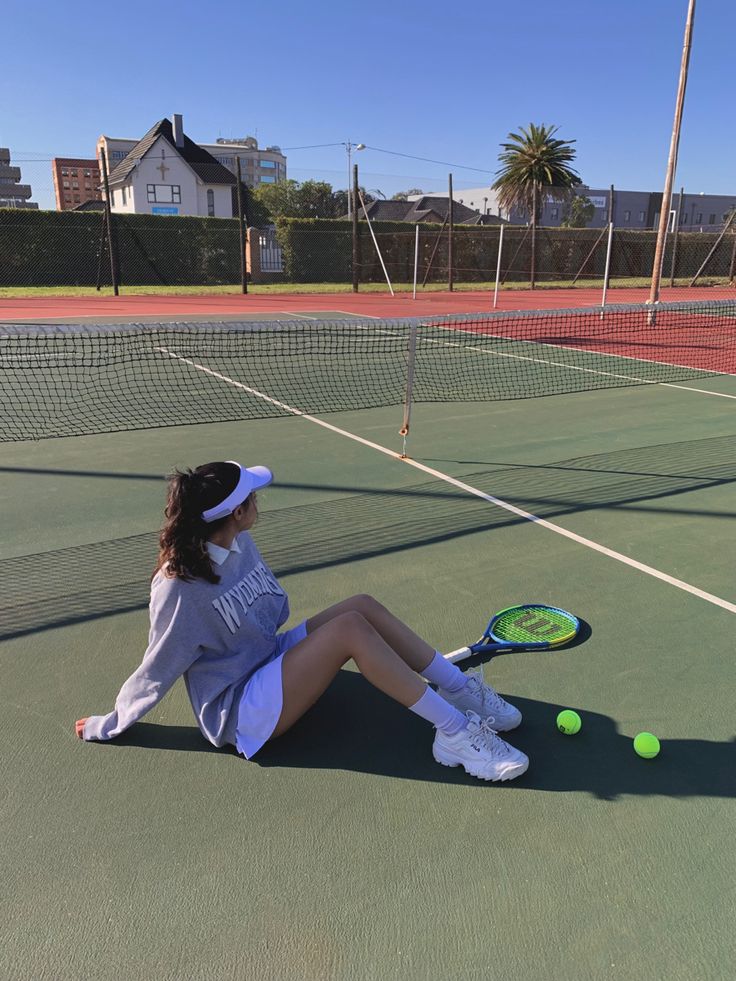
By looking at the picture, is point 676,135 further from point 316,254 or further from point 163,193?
point 163,193

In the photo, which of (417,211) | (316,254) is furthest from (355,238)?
(417,211)

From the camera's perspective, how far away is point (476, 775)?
8.55ft

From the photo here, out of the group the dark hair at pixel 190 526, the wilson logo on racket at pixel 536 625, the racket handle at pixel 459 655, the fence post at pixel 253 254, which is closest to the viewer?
the dark hair at pixel 190 526

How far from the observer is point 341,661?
2525 millimetres

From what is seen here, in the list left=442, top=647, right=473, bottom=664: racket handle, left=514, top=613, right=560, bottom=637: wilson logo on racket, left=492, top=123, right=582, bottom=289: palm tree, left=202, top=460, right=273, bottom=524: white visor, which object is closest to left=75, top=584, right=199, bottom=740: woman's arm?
left=202, top=460, right=273, bottom=524: white visor

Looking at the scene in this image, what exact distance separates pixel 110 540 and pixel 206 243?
1029 inches

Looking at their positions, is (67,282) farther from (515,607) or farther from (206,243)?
(515,607)

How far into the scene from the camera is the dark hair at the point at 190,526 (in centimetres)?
239

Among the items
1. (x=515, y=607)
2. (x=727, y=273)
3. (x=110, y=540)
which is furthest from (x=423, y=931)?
(x=727, y=273)

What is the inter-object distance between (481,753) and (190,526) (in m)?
1.34

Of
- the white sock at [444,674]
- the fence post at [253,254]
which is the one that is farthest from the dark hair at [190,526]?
the fence post at [253,254]

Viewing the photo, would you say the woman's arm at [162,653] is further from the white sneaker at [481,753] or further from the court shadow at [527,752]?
the white sneaker at [481,753]

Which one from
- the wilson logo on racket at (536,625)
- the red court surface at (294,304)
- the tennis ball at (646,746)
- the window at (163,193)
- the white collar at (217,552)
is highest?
the window at (163,193)

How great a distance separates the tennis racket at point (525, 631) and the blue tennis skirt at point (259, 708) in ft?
3.44
